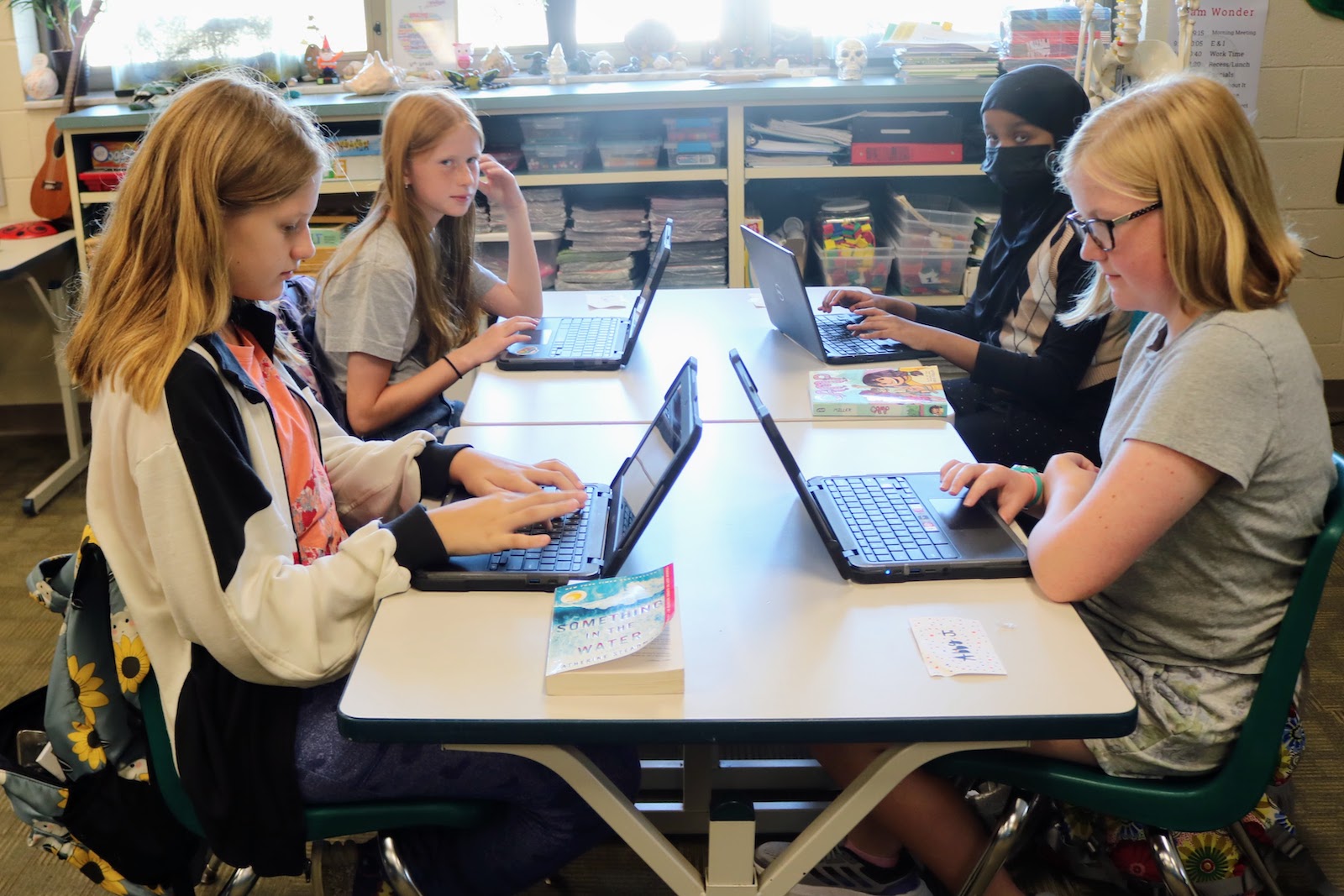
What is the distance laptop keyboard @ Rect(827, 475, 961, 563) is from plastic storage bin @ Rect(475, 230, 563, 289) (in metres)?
2.06

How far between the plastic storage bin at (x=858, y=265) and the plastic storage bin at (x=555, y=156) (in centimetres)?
74

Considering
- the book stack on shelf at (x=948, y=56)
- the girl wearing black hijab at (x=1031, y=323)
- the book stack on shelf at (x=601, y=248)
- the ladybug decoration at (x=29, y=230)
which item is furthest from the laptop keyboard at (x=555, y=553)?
the ladybug decoration at (x=29, y=230)

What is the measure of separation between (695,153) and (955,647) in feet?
7.88

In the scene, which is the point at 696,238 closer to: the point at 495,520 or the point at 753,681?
the point at 495,520

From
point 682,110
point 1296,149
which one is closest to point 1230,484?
point 682,110

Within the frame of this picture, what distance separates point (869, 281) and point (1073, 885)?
195 cm

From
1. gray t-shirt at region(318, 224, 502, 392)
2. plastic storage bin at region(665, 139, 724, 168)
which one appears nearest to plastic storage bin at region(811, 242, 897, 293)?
plastic storage bin at region(665, 139, 724, 168)

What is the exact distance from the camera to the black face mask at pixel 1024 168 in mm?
2145

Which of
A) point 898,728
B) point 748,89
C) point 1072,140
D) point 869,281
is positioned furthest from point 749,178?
point 898,728

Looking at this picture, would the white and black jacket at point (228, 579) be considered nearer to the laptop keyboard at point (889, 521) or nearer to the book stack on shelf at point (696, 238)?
the laptop keyboard at point (889, 521)

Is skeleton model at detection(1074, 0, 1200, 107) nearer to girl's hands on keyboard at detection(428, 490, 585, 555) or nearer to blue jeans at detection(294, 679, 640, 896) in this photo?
girl's hands on keyboard at detection(428, 490, 585, 555)

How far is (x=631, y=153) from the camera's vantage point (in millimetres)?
3299

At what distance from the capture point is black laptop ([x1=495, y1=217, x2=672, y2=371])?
205 centimetres

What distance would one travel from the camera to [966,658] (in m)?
1.09
